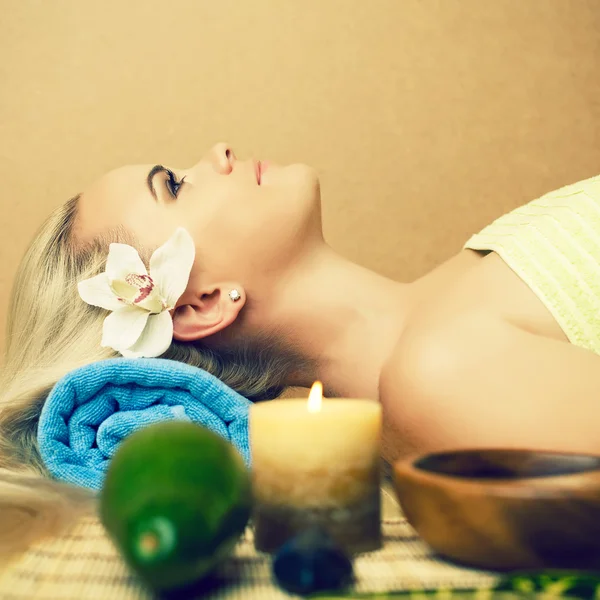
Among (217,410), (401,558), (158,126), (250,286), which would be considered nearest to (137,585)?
(401,558)

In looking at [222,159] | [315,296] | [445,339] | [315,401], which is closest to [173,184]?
[222,159]

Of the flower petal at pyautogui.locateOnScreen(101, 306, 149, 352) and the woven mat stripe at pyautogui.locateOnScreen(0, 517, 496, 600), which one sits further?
the flower petal at pyautogui.locateOnScreen(101, 306, 149, 352)

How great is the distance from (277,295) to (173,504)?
2.34 feet

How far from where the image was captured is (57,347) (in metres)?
1.15

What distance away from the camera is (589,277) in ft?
3.18

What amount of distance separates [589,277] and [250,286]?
54cm

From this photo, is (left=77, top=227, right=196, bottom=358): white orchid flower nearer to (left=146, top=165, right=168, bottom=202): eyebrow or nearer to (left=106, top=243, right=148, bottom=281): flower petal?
(left=106, top=243, right=148, bottom=281): flower petal

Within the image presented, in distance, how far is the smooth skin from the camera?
2.99 ft

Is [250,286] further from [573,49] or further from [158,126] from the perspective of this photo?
[573,49]

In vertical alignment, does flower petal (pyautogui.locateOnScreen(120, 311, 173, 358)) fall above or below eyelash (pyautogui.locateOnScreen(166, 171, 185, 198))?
below

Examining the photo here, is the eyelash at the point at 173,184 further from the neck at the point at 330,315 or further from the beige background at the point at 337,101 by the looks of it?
the beige background at the point at 337,101

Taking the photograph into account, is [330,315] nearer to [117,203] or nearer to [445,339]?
[445,339]

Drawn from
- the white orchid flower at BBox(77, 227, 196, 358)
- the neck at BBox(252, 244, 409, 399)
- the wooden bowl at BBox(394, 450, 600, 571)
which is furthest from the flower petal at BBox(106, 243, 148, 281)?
the wooden bowl at BBox(394, 450, 600, 571)

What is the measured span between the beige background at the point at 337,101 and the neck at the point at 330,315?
64 cm
